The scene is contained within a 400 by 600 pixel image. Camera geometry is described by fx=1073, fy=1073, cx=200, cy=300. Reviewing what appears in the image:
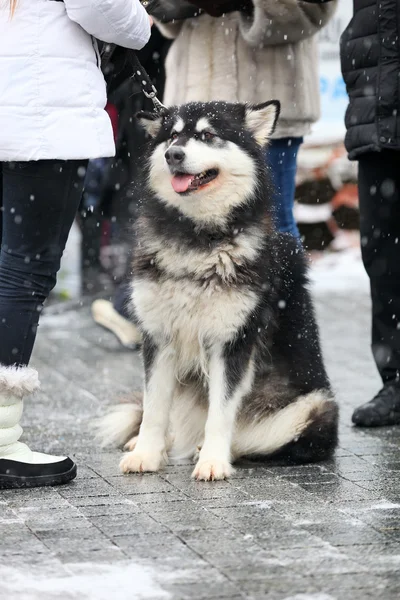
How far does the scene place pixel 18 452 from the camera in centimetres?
394

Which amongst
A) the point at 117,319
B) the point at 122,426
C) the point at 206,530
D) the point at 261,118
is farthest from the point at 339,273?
the point at 206,530

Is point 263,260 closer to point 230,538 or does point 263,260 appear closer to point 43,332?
point 230,538

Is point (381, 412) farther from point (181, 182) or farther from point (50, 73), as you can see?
point (50, 73)

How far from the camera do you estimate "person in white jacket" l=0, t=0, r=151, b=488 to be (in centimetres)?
364

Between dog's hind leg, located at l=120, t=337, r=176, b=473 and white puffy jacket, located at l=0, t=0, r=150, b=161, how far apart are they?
0.95 m

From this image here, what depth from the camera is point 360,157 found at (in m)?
5.17

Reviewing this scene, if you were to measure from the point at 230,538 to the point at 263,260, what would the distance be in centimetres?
136

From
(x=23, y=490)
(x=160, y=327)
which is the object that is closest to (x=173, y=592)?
(x=23, y=490)

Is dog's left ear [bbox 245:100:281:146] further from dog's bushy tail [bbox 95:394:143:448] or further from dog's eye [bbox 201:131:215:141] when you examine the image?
dog's bushy tail [bbox 95:394:143:448]

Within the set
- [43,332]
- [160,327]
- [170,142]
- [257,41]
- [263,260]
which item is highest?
[257,41]

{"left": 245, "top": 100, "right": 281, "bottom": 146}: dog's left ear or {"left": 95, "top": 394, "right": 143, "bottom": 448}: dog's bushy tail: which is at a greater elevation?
{"left": 245, "top": 100, "right": 281, "bottom": 146}: dog's left ear

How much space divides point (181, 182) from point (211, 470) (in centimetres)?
112

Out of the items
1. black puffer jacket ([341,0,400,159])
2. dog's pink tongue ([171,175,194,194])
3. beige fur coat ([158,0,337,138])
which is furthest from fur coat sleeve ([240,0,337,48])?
dog's pink tongue ([171,175,194,194])

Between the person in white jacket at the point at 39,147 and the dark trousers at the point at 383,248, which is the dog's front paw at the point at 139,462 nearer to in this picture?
the person in white jacket at the point at 39,147
